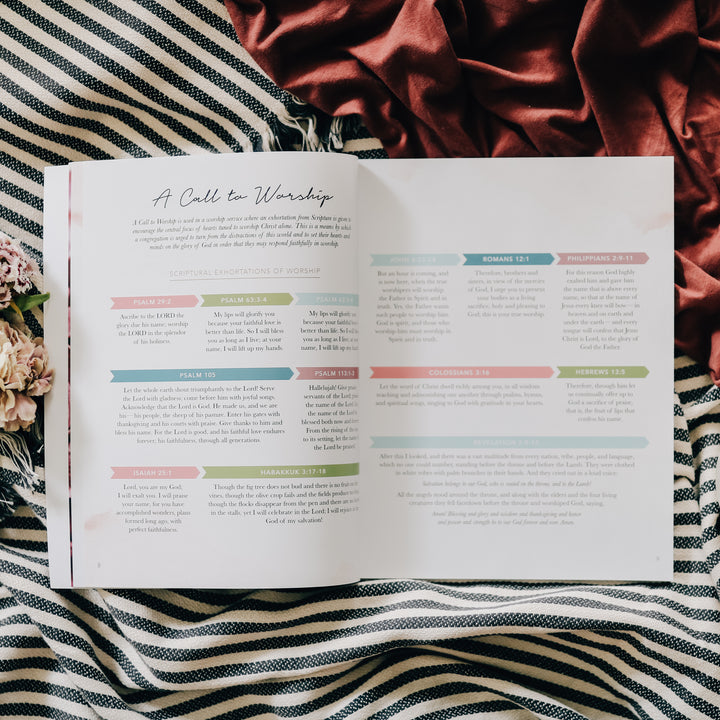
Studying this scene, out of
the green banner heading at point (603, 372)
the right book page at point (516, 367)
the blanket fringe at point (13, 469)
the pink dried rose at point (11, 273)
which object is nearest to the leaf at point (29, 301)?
the pink dried rose at point (11, 273)

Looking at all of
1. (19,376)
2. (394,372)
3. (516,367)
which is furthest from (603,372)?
(19,376)

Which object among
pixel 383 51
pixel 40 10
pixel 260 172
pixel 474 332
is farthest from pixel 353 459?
pixel 40 10

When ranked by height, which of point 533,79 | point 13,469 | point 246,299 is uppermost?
point 533,79

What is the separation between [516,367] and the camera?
0.57 meters

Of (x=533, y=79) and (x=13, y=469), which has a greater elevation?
(x=533, y=79)

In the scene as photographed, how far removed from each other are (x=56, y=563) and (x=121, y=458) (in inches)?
4.5

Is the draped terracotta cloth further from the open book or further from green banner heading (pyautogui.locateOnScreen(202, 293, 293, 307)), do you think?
green banner heading (pyautogui.locateOnScreen(202, 293, 293, 307))

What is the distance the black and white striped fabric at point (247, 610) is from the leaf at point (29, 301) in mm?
56

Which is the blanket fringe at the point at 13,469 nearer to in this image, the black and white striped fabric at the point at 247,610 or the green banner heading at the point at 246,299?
the black and white striped fabric at the point at 247,610

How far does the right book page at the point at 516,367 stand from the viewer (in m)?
0.57

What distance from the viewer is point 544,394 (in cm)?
57

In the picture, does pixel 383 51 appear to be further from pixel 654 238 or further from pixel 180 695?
pixel 180 695

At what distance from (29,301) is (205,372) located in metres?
0.17

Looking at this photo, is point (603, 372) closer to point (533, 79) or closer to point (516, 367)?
point (516, 367)
